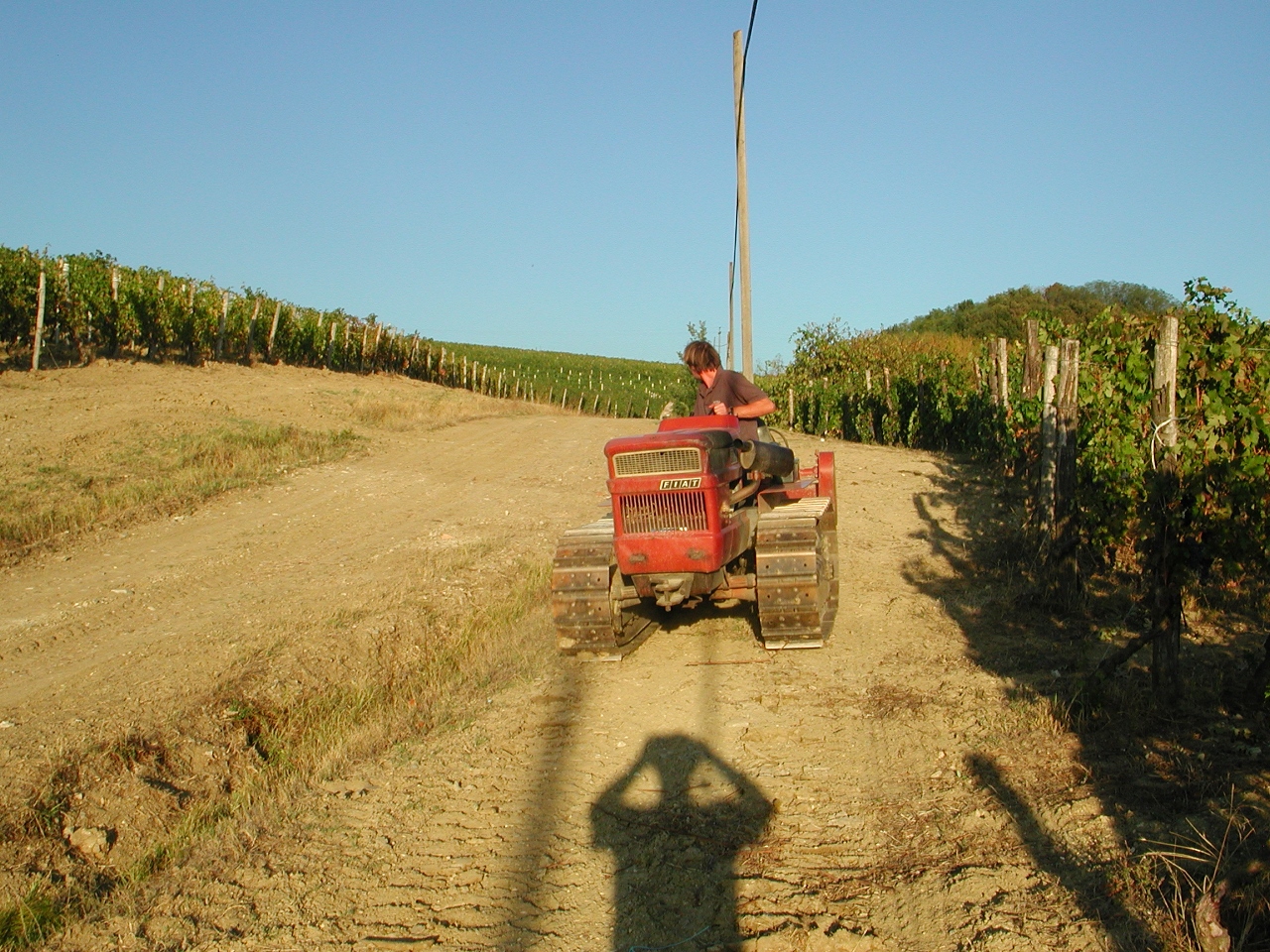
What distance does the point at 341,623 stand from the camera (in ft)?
29.2

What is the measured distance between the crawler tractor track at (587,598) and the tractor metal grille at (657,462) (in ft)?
1.91

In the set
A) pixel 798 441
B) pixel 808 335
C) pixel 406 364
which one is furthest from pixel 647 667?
pixel 406 364

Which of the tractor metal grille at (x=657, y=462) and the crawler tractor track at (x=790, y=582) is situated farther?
the crawler tractor track at (x=790, y=582)

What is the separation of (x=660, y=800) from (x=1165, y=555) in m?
3.01

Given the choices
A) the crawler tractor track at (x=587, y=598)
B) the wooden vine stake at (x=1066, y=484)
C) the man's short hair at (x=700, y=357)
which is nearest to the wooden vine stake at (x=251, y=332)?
the man's short hair at (x=700, y=357)

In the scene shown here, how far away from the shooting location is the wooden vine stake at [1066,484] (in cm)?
845

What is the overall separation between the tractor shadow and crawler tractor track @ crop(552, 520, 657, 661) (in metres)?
2.57

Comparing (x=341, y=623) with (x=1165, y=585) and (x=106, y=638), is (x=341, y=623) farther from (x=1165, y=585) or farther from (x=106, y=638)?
(x=1165, y=585)

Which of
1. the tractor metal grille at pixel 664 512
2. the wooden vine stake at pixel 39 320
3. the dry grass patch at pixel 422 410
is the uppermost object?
the wooden vine stake at pixel 39 320

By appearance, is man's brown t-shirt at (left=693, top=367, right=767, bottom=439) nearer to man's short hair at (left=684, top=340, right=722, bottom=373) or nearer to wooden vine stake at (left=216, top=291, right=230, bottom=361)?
man's short hair at (left=684, top=340, right=722, bottom=373)

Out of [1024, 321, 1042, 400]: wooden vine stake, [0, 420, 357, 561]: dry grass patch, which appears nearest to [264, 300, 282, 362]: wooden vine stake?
[0, 420, 357, 561]: dry grass patch

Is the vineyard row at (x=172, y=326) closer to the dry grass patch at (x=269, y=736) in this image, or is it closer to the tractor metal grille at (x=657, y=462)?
the dry grass patch at (x=269, y=736)

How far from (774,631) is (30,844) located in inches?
181

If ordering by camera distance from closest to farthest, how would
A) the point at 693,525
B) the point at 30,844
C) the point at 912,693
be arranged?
1. the point at 30,844
2. the point at 912,693
3. the point at 693,525
